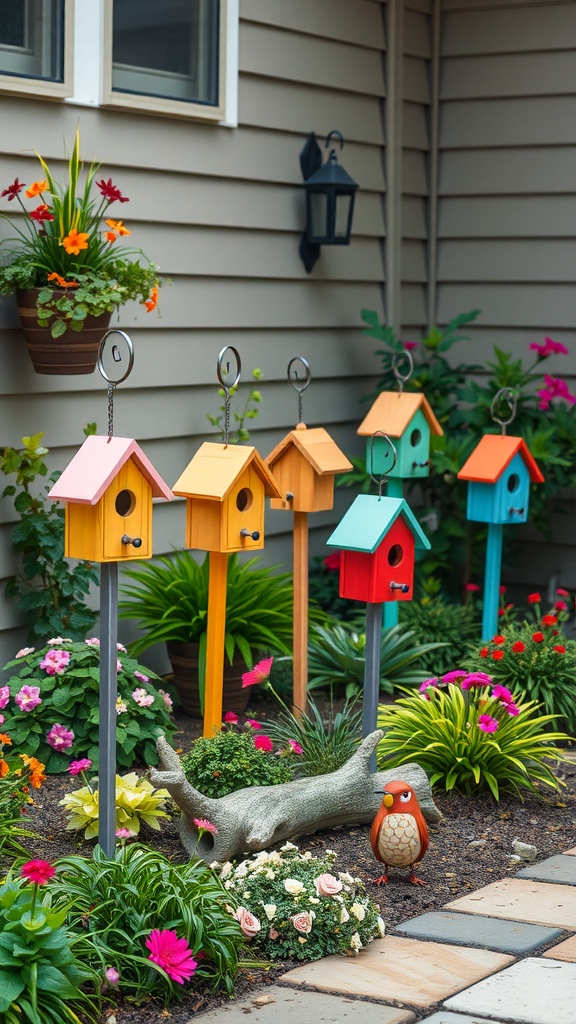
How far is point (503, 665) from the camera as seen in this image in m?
4.81

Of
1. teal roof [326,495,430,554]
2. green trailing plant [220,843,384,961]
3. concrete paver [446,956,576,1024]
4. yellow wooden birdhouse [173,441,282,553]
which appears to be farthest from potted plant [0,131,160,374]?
concrete paver [446,956,576,1024]

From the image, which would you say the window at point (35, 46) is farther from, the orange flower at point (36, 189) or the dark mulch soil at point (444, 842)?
the dark mulch soil at point (444, 842)

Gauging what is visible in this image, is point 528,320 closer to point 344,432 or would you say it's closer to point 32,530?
point 344,432

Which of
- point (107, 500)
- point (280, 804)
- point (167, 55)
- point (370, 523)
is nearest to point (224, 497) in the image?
point (370, 523)

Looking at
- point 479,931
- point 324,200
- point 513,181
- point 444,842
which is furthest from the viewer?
point 513,181

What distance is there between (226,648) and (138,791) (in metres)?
1.32

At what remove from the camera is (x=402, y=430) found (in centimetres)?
527

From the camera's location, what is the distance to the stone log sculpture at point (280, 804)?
10.8ft

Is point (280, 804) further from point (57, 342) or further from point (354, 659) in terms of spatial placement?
point (57, 342)

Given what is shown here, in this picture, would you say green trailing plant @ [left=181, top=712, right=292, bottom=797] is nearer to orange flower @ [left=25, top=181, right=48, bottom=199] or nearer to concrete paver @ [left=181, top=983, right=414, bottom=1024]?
concrete paver @ [left=181, top=983, right=414, bottom=1024]

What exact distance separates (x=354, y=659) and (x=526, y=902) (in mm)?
1923

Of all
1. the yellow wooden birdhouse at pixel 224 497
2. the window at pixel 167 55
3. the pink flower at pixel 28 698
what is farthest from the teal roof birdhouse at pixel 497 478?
the pink flower at pixel 28 698

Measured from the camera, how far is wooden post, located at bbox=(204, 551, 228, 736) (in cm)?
401

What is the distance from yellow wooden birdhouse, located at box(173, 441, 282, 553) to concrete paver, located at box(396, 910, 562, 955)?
55.1 inches
